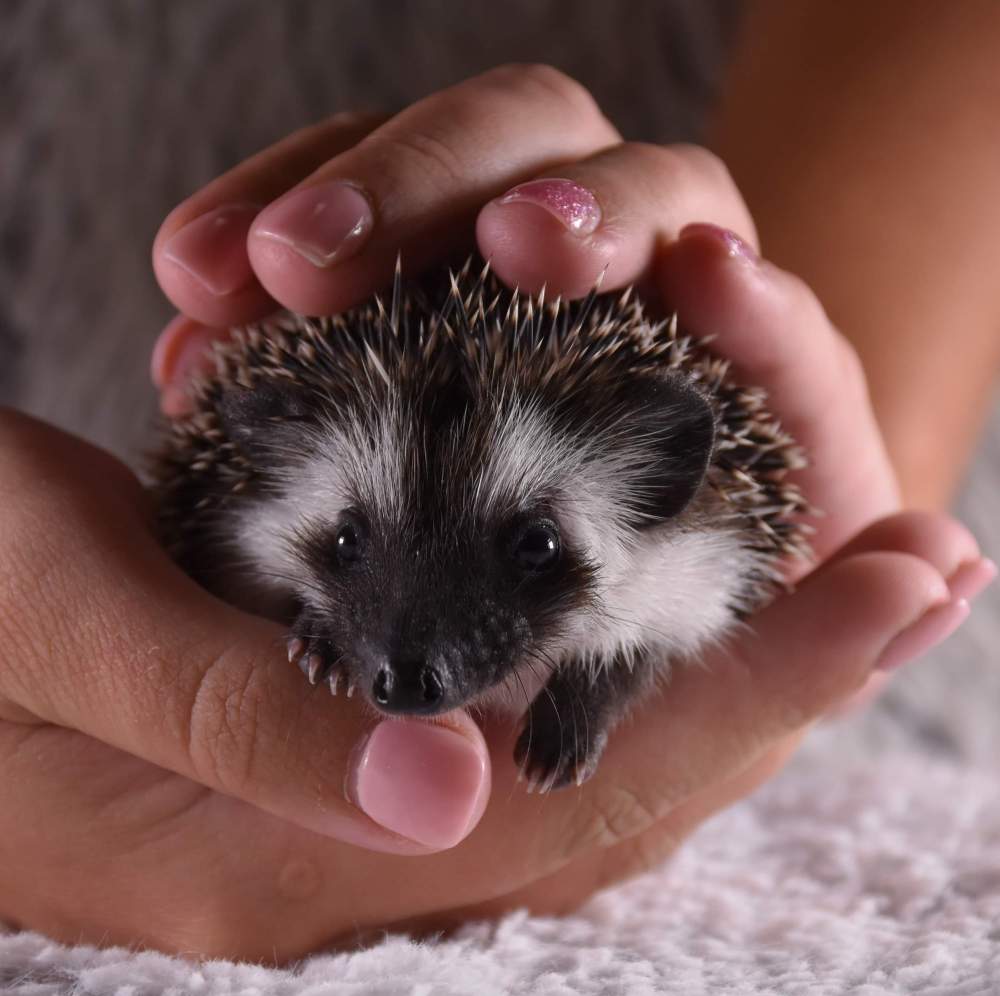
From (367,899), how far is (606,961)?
0.24 m

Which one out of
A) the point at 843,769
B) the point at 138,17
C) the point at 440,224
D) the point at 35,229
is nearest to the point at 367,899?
the point at 440,224

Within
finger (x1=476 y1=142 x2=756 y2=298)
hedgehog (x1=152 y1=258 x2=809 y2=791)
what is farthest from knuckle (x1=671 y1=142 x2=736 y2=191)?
hedgehog (x1=152 y1=258 x2=809 y2=791)

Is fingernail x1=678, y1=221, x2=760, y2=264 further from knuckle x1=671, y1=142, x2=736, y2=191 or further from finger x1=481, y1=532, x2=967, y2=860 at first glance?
finger x1=481, y1=532, x2=967, y2=860

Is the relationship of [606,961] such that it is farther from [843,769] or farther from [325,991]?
[843,769]

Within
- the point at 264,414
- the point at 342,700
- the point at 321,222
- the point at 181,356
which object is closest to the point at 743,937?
the point at 342,700

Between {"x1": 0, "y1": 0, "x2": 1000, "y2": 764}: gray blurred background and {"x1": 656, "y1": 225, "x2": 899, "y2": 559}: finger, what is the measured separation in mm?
895

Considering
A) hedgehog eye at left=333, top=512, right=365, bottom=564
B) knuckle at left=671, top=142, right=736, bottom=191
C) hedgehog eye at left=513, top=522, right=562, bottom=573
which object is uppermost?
knuckle at left=671, top=142, right=736, bottom=191

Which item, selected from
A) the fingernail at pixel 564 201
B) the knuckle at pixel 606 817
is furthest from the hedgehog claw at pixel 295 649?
the fingernail at pixel 564 201

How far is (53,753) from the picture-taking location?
43.8 inches

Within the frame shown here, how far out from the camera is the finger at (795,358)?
124 centimetres

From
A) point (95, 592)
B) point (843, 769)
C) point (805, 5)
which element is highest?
point (805, 5)

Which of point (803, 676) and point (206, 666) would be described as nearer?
point (206, 666)

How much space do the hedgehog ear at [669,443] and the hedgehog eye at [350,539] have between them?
0.93 feet

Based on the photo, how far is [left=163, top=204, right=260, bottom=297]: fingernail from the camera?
123 cm
